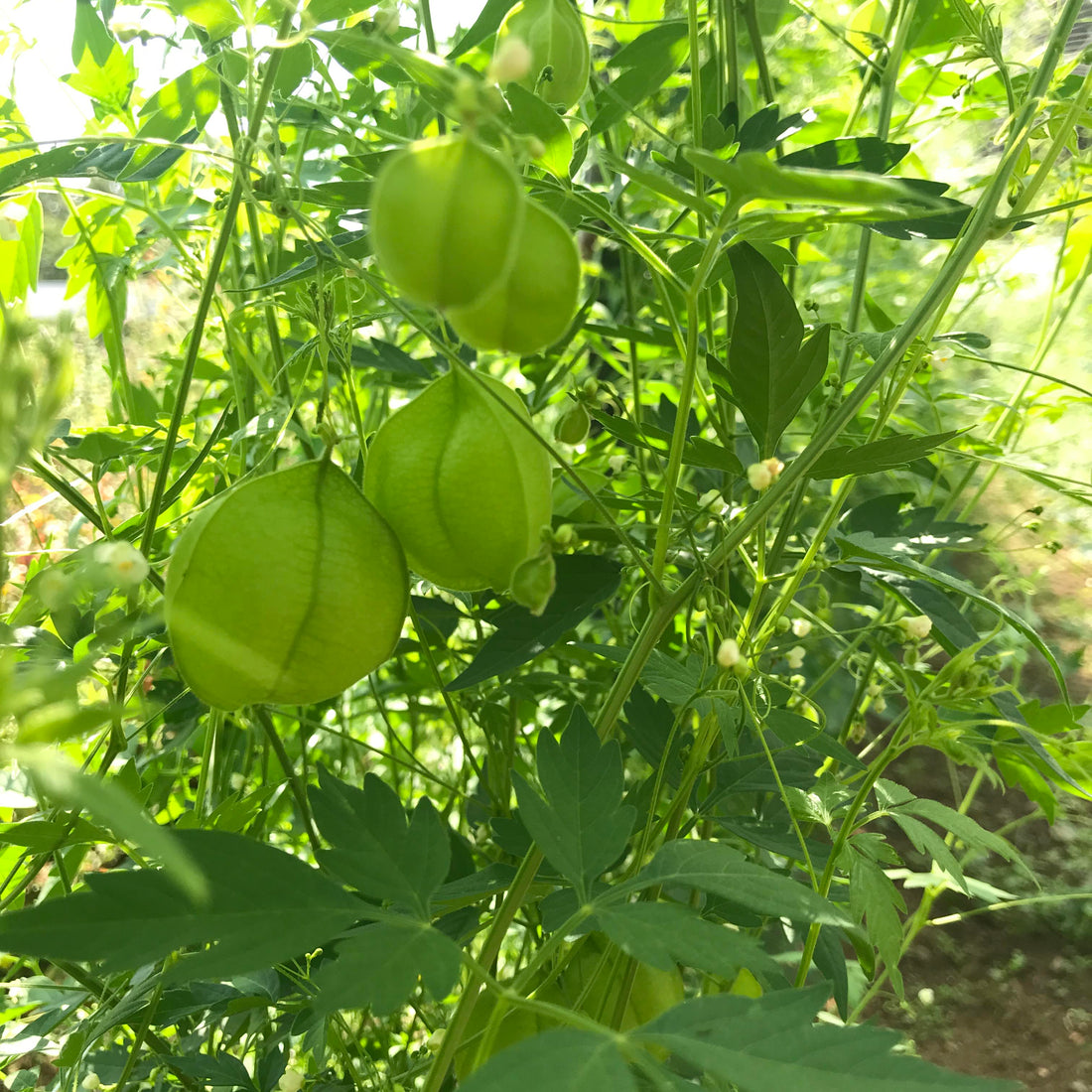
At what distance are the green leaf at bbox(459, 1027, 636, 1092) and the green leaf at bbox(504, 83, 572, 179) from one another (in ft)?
1.21

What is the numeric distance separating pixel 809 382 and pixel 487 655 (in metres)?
0.23

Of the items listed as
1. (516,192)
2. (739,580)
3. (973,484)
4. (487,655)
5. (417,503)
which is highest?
(516,192)

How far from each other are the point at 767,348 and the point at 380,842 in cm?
31

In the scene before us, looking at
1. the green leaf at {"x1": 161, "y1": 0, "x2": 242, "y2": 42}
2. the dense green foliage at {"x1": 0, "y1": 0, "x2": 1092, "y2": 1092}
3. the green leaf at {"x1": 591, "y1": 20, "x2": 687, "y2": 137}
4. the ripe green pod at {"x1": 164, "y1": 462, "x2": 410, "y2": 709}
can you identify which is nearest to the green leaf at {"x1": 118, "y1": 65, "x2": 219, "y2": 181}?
the dense green foliage at {"x1": 0, "y1": 0, "x2": 1092, "y2": 1092}

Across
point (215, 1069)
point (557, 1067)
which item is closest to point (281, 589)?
point (557, 1067)

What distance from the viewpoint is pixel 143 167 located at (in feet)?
1.90

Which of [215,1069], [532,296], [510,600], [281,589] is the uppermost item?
[532,296]

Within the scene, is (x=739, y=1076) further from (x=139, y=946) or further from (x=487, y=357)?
(x=487, y=357)

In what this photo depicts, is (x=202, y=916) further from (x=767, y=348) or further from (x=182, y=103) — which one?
(x=182, y=103)

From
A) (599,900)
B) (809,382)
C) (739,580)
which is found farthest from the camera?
(739,580)

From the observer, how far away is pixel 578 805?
1.24ft

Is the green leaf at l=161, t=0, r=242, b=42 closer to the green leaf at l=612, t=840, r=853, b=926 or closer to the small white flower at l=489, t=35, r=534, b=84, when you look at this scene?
the small white flower at l=489, t=35, r=534, b=84

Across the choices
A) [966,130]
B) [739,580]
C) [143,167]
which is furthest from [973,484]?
[143,167]

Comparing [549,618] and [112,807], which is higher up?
[112,807]
